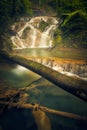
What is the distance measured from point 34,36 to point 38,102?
1044 centimetres

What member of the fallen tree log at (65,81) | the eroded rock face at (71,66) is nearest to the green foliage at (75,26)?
the eroded rock face at (71,66)

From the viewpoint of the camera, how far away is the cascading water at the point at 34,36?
618 inches

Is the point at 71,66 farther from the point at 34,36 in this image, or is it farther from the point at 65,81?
the point at 34,36

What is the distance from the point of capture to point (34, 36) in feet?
53.5

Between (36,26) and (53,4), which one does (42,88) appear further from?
(53,4)

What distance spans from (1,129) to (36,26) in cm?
1344

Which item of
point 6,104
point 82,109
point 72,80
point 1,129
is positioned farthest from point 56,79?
point 82,109

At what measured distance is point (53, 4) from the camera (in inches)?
942

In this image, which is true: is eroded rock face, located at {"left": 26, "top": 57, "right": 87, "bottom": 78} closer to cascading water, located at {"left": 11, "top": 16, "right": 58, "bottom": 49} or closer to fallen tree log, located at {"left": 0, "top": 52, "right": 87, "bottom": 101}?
cascading water, located at {"left": 11, "top": 16, "right": 58, "bottom": 49}

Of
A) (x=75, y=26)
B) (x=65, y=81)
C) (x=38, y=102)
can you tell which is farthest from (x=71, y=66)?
(x=65, y=81)

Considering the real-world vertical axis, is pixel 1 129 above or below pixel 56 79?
below

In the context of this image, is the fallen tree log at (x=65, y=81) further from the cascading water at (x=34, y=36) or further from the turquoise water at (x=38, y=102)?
the cascading water at (x=34, y=36)

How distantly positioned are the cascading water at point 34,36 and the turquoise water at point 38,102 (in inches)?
209

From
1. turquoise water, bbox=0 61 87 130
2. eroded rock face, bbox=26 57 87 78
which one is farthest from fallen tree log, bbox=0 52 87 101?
eroded rock face, bbox=26 57 87 78
